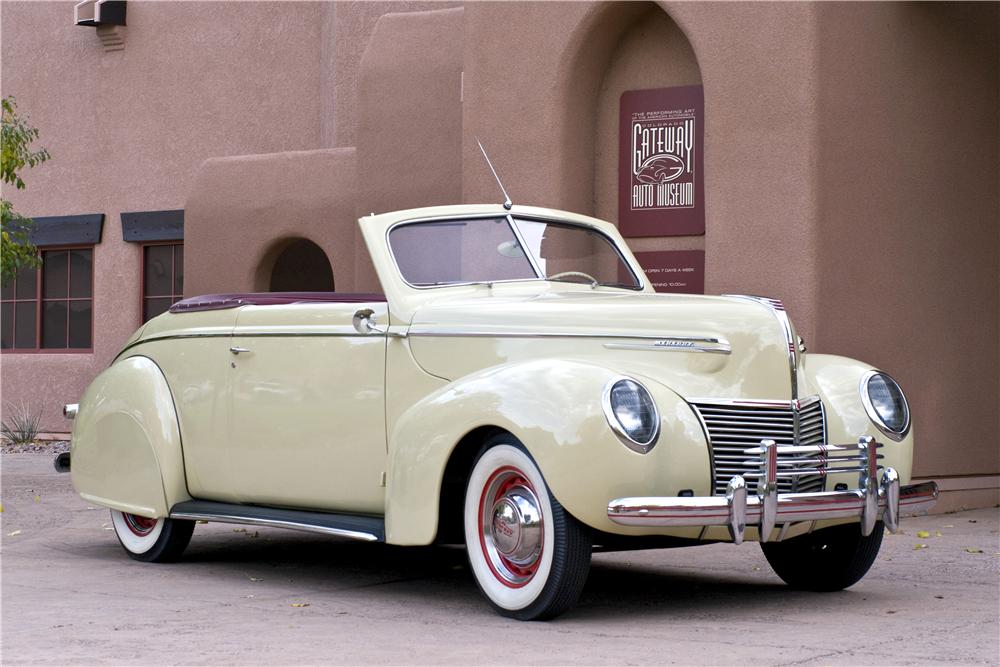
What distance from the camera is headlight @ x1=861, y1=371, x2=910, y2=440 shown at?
606 centimetres

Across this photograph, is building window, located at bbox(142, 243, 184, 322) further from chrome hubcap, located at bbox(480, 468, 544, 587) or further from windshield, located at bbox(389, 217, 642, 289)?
chrome hubcap, located at bbox(480, 468, 544, 587)

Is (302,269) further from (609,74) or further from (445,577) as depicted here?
(445,577)

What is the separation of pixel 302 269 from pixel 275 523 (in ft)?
32.9

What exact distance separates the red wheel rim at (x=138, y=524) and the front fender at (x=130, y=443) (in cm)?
18

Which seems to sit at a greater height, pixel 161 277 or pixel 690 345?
pixel 161 277

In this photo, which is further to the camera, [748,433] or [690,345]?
[690,345]

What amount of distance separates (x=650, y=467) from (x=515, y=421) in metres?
0.55

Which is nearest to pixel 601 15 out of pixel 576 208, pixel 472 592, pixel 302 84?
pixel 576 208

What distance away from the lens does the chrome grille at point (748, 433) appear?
5.38m

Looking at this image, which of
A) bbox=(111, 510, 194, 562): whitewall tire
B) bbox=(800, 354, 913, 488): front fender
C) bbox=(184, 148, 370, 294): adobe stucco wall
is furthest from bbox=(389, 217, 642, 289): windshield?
bbox=(184, 148, 370, 294): adobe stucco wall

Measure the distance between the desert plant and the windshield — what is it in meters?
12.8

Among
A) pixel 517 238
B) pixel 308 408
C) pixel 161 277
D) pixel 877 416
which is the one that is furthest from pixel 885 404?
pixel 161 277

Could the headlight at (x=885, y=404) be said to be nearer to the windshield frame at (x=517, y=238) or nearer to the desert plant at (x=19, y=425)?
the windshield frame at (x=517, y=238)

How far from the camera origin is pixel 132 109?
18531 millimetres
